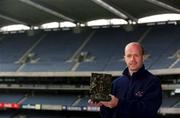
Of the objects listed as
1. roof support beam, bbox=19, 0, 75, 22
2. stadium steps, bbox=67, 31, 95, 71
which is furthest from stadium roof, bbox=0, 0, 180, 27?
stadium steps, bbox=67, 31, 95, 71

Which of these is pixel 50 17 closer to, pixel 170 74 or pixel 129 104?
pixel 170 74

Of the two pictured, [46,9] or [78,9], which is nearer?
[78,9]

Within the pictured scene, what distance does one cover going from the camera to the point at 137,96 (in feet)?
10.4

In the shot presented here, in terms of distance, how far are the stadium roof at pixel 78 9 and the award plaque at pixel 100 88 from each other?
2358 centimetres

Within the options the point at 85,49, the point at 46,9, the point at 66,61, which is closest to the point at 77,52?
the point at 85,49

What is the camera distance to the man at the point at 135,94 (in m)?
3.09

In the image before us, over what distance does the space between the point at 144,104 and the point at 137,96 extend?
9 cm

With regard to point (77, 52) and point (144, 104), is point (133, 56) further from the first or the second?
point (77, 52)

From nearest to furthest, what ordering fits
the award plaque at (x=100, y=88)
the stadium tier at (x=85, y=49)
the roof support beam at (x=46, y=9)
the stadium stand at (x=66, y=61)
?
the award plaque at (x=100, y=88), the stadium tier at (x=85, y=49), the stadium stand at (x=66, y=61), the roof support beam at (x=46, y=9)

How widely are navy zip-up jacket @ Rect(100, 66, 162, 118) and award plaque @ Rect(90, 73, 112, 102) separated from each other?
143mm

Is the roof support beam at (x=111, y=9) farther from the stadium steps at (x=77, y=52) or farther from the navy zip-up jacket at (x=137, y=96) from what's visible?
the navy zip-up jacket at (x=137, y=96)

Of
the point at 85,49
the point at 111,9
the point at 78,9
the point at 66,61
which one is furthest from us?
the point at 85,49

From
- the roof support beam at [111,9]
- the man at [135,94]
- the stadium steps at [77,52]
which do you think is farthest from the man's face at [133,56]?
the stadium steps at [77,52]

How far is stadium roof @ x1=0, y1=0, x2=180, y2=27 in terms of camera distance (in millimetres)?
27219
